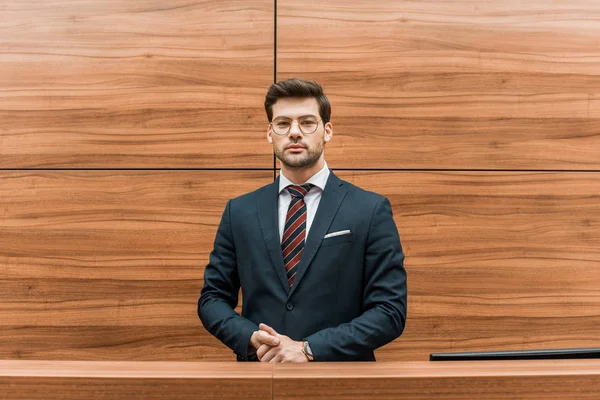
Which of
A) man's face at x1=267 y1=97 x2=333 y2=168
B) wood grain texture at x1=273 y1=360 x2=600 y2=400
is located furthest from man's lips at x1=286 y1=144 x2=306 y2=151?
wood grain texture at x1=273 y1=360 x2=600 y2=400

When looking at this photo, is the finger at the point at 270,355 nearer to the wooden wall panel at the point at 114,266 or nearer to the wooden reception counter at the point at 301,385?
the wooden reception counter at the point at 301,385

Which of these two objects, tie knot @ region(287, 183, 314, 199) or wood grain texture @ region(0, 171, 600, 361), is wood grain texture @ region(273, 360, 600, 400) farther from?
wood grain texture @ region(0, 171, 600, 361)

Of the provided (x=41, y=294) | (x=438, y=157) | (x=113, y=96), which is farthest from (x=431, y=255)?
(x=41, y=294)

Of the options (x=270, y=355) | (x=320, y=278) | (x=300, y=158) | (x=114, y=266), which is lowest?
(x=114, y=266)

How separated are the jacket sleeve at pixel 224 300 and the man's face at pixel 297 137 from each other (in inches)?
10.7

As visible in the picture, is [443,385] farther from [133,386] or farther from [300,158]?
[300,158]

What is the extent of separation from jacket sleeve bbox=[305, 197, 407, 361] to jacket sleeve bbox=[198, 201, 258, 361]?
0.19m

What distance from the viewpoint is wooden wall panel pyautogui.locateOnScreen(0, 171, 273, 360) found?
249 cm

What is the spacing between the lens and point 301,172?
67.7 inches

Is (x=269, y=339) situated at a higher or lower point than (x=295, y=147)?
lower

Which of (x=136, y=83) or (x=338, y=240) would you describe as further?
(x=136, y=83)

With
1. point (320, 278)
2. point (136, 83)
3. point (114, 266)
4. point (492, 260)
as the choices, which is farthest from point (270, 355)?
point (136, 83)

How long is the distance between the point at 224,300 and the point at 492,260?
134 centimetres

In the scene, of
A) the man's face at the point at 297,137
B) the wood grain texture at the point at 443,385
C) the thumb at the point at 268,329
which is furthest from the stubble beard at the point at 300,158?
the wood grain texture at the point at 443,385
